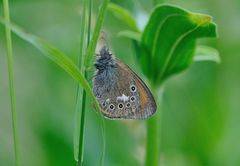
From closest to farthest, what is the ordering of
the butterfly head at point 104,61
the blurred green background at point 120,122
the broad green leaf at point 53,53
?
the broad green leaf at point 53,53 → the butterfly head at point 104,61 → the blurred green background at point 120,122

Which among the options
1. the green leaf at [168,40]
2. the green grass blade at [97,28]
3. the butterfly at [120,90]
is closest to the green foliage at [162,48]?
the green leaf at [168,40]

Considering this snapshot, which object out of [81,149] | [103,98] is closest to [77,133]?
[81,149]

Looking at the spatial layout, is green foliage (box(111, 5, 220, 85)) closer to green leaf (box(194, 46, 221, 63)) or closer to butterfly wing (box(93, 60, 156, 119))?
green leaf (box(194, 46, 221, 63))

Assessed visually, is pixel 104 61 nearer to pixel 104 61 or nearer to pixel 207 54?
pixel 104 61

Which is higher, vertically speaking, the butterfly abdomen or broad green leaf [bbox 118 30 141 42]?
broad green leaf [bbox 118 30 141 42]

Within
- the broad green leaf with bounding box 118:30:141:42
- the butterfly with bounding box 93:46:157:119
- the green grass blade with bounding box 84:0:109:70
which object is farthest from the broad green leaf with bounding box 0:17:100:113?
the broad green leaf with bounding box 118:30:141:42

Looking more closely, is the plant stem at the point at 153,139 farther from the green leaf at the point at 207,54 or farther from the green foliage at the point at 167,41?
the green leaf at the point at 207,54

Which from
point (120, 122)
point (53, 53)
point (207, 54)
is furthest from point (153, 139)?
point (53, 53)
